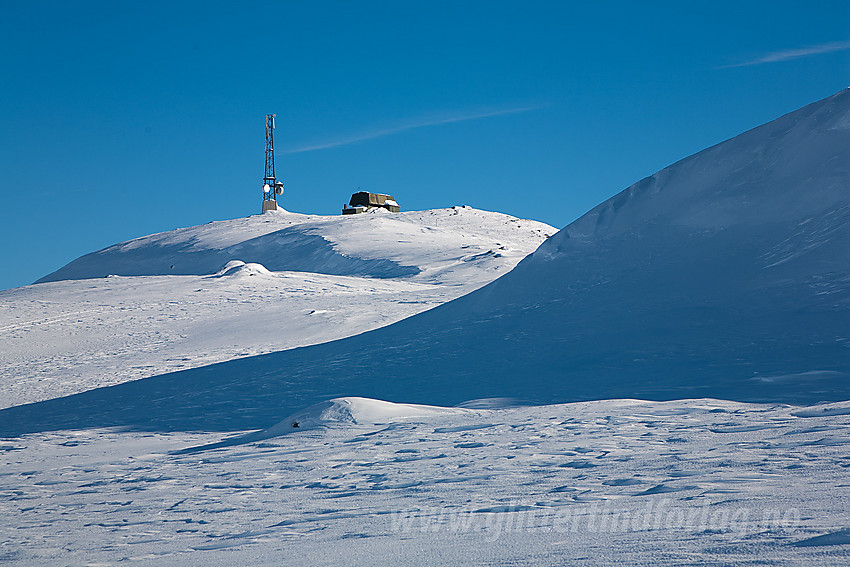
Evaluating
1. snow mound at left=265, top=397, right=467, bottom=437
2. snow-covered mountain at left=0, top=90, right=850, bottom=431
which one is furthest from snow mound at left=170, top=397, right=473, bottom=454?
snow-covered mountain at left=0, top=90, right=850, bottom=431

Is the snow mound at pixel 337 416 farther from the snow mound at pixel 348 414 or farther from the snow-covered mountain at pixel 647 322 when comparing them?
the snow-covered mountain at pixel 647 322

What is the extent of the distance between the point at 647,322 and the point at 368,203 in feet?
120

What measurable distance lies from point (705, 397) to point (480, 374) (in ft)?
10.5

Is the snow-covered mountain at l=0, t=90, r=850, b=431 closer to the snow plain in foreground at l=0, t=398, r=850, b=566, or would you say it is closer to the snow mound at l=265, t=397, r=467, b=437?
the snow mound at l=265, t=397, r=467, b=437

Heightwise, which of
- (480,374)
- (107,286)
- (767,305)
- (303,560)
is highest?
(107,286)

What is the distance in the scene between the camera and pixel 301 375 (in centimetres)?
1101

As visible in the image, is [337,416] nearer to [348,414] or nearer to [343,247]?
[348,414]

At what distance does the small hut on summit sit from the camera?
148 ft

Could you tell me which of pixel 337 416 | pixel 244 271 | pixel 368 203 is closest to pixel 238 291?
pixel 244 271

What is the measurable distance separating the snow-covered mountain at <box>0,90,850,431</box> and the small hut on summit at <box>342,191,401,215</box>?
32189mm

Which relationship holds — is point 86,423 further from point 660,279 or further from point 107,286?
point 107,286

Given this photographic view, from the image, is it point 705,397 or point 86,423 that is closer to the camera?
point 705,397

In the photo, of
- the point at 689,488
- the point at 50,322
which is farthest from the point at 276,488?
the point at 50,322

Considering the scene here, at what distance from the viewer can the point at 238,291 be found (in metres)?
21.4
